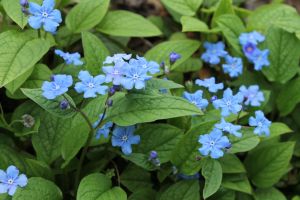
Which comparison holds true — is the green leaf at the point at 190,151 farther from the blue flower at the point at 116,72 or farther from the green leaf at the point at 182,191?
the blue flower at the point at 116,72

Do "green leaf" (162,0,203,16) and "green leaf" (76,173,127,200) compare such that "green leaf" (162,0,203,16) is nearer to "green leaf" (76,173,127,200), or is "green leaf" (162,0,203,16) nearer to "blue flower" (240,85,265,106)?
"blue flower" (240,85,265,106)

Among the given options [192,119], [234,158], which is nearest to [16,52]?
[192,119]

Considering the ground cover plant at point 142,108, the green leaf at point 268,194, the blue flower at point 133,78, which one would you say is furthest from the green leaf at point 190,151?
the green leaf at point 268,194

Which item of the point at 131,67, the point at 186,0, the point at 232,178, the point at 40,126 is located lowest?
the point at 232,178

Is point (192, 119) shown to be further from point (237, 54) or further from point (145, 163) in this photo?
point (237, 54)

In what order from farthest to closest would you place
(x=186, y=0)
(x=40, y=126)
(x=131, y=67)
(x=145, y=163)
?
(x=186, y=0)
(x=40, y=126)
(x=145, y=163)
(x=131, y=67)

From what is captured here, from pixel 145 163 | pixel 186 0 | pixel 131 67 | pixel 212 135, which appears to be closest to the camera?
pixel 131 67

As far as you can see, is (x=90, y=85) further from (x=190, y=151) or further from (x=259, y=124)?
(x=259, y=124)

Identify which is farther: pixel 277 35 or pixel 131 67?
pixel 277 35
